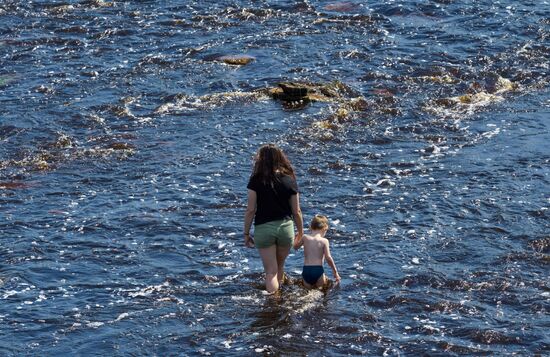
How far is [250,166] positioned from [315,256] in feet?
17.9

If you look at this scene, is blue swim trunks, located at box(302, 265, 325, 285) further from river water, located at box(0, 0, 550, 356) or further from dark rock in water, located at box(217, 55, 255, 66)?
dark rock in water, located at box(217, 55, 255, 66)

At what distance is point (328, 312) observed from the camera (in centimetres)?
1395

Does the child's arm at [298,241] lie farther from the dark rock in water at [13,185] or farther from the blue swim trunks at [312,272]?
the dark rock in water at [13,185]

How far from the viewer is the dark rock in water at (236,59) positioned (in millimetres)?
25656

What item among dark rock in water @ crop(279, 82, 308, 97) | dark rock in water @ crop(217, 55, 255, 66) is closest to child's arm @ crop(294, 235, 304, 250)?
dark rock in water @ crop(279, 82, 308, 97)

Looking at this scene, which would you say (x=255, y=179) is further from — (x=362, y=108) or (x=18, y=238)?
(x=362, y=108)

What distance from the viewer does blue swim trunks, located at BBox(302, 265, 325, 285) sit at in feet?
47.5

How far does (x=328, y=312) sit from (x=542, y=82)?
39.6ft

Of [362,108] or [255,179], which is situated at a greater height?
[255,179]

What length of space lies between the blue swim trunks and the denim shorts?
484 millimetres

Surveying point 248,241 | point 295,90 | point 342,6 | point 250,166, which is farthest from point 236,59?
point 248,241

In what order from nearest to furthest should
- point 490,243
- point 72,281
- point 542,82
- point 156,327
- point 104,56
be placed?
point 156,327 → point 72,281 → point 490,243 → point 542,82 → point 104,56

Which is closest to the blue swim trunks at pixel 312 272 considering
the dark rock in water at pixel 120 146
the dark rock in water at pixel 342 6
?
the dark rock in water at pixel 120 146

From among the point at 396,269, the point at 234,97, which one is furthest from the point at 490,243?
the point at 234,97
